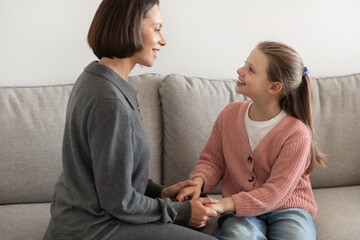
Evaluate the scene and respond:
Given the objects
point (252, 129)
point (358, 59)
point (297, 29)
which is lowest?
point (252, 129)

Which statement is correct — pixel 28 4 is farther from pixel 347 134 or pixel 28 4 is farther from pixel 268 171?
pixel 347 134

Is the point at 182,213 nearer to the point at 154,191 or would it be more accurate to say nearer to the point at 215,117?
the point at 154,191

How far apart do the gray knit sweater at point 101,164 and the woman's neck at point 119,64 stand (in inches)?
2.7

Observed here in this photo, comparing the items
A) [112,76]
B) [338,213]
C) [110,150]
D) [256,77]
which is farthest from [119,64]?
[338,213]

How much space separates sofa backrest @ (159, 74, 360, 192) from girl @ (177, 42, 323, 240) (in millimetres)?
231

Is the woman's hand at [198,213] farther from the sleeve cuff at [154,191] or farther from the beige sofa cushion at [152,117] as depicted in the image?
the beige sofa cushion at [152,117]

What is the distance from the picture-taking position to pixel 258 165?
1.66m

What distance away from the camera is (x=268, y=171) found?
1648 mm

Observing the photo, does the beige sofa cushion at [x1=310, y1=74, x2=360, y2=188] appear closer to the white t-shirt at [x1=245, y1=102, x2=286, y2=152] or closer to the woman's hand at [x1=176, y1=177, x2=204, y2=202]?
the white t-shirt at [x1=245, y1=102, x2=286, y2=152]

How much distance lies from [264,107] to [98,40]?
2.38ft

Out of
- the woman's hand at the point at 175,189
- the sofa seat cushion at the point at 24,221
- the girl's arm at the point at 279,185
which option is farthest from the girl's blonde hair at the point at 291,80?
the sofa seat cushion at the point at 24,221

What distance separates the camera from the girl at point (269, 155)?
5.10ft

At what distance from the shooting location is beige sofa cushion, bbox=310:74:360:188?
205cm

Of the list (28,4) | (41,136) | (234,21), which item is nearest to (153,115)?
(41,136)
